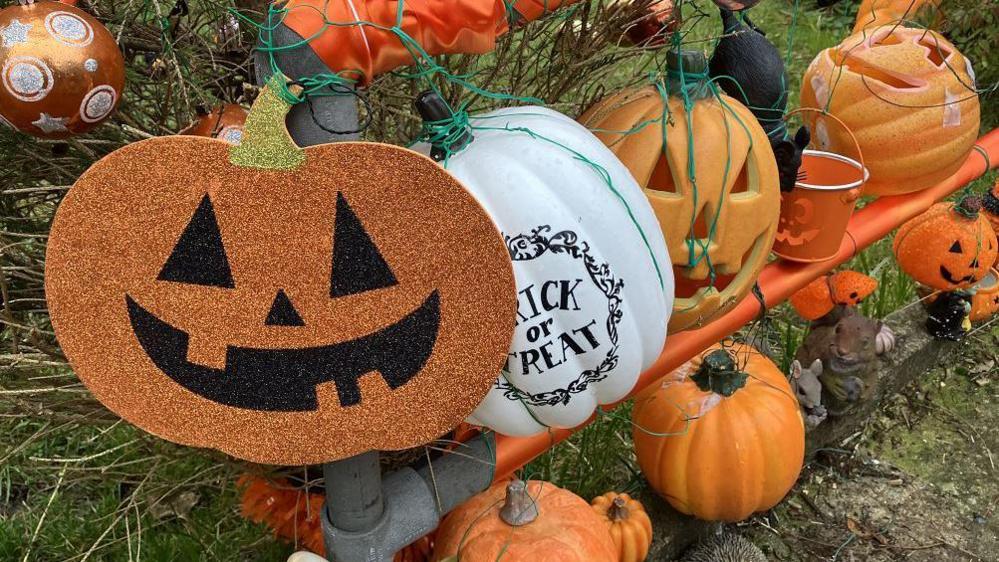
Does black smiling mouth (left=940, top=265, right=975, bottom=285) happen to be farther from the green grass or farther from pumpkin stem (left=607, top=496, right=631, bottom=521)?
pumpkin stem (left=607, top=496, right=631, bottom=521)

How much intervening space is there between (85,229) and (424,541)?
990 mm

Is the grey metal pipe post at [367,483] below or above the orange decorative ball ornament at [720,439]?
above

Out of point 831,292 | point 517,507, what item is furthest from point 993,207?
point 517,507

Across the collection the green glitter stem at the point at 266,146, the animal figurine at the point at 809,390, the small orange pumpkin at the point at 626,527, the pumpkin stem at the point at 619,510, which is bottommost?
the animal figurine at the point at 809,390

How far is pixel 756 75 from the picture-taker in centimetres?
142

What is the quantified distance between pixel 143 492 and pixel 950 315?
2.11 metres

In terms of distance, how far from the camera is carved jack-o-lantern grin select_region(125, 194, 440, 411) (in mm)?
841

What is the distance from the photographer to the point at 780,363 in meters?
2.48

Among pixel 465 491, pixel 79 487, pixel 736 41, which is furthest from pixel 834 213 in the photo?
pixel 79 487

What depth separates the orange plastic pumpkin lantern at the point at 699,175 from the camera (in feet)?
3.99

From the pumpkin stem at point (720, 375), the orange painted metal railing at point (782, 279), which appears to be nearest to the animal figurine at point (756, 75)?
the orange painted metal railing at point (782, 279)

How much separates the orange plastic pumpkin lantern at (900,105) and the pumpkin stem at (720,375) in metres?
0.45

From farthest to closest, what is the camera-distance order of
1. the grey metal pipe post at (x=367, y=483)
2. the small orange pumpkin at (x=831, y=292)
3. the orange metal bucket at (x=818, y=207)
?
the small orange pumpkin at (x=831, y=292) → the orange metal bucket at (x=818, y=207) → the grey metal pipe post at (x=367, y=483)

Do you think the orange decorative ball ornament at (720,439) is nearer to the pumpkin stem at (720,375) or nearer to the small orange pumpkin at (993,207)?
the pumpkin stem at (720,375)
